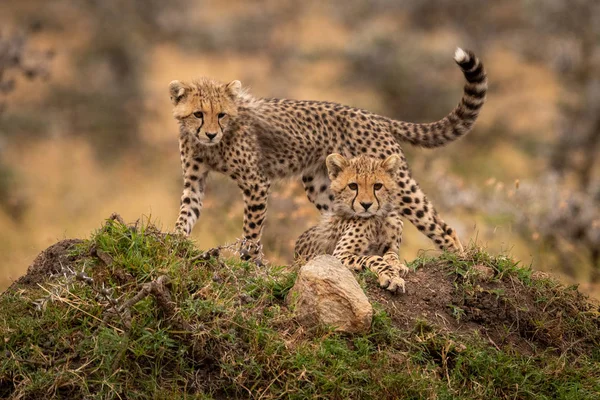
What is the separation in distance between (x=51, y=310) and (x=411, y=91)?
1268cm

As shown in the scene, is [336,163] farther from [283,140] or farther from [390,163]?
[283,140]

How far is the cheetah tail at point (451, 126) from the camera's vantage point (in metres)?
5.99

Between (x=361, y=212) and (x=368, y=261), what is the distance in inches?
20.2

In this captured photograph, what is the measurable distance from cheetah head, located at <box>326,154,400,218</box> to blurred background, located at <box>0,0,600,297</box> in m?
2.03

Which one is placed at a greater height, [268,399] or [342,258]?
[342,258]

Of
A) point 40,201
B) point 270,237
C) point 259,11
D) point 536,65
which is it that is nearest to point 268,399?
point 270,237

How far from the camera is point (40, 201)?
37.6 ft

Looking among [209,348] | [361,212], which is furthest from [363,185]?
[209,348]

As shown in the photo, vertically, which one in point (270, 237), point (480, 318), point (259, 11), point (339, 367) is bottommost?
point (339, 367)

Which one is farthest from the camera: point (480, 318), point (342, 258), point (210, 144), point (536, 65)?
point (536, 65)

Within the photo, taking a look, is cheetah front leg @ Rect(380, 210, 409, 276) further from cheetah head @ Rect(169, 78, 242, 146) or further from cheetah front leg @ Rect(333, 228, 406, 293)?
cheetah head @ Rect(169, 78, 242, 146)

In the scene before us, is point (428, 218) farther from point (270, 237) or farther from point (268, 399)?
point (268, 399)

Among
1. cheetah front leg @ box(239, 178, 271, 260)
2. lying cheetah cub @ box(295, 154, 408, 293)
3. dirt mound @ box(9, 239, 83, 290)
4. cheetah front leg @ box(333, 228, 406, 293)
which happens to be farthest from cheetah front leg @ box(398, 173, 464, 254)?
dirt mound @ box(9, 239, 83, 290)

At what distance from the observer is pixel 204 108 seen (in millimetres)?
5645
